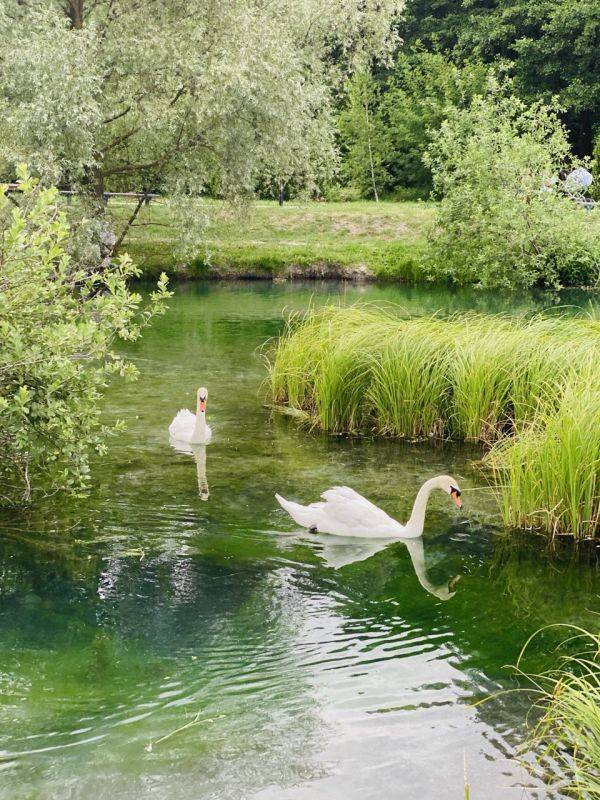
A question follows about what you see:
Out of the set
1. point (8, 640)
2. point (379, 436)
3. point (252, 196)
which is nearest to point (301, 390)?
point (379, 436)

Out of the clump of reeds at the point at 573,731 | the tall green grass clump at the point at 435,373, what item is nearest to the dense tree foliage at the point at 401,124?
the tall green grass clump at the point at 435,373

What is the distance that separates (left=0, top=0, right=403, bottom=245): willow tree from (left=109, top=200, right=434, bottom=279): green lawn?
Answer: 112 inches

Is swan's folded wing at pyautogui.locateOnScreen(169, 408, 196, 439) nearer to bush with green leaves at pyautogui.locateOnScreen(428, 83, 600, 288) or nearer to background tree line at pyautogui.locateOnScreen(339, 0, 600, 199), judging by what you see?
bush with green leaves at pyautogui.locateOnScreen(428, 83, 600, 288)

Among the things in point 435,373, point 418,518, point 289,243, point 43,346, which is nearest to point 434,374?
point 435,373

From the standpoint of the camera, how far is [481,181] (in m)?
28.3

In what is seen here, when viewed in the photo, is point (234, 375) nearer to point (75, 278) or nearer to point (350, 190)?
point (75, 278)

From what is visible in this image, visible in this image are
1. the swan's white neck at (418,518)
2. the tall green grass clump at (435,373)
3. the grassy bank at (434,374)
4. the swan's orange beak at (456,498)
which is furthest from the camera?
the tall green grass clump at (435,373)

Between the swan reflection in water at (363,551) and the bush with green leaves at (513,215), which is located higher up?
the bush with green leaves at (513,215)

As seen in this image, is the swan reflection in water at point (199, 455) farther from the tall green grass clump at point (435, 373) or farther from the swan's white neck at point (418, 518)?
the swan's white neck at point (418, 518)

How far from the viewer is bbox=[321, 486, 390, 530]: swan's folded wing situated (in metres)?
9.83

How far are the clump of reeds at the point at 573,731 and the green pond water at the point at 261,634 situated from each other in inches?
7.5

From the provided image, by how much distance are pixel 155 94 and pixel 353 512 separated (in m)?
19.0

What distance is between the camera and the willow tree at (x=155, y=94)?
75.9 feet

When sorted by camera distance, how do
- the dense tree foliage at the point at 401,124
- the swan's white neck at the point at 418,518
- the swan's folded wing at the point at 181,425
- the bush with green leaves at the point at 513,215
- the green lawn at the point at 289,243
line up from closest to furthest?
1. the swan's white neck at the point at 418,518
2. the swan's folded wing at the point at 181,425
3. the bush with green leaves at the point at 513,215
4. the green lawn at the point at 289,243
5. the dense tree foliage at the point at 401,124
